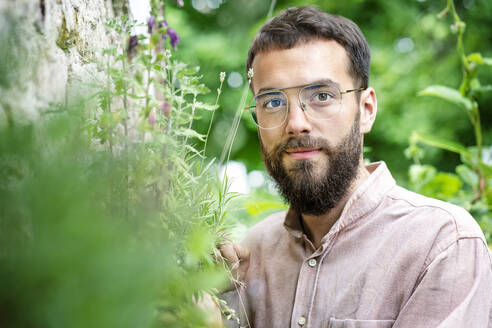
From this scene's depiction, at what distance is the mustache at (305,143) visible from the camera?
1.49 metres

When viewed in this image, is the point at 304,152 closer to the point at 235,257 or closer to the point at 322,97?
the point at 322,97

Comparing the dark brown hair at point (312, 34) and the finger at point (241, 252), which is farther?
the dark brown hair at point (312, 34)

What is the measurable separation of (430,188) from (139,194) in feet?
6.76

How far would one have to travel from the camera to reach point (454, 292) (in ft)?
3.92

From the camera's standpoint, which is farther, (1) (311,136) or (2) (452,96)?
(2) (452,96)

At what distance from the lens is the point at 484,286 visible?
1.22 metres

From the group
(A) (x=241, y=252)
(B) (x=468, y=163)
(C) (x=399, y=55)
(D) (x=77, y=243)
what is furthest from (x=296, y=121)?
(C) (x=399, y=55)

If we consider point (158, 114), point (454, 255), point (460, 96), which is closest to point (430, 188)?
point (460, 96)

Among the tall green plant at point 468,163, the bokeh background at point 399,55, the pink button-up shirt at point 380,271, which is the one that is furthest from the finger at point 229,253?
the bokeh background at point 399,55

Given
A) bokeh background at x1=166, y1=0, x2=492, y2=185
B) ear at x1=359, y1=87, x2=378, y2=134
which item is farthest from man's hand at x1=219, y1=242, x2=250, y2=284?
bokeh background at x1=166, y1=0, x2=492, y2=185

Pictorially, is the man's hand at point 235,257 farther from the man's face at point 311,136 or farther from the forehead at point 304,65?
the forehead at point 304,65

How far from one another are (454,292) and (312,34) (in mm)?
967

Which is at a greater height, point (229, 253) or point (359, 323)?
point (229, 253)

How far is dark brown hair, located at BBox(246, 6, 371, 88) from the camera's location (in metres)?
1.56
